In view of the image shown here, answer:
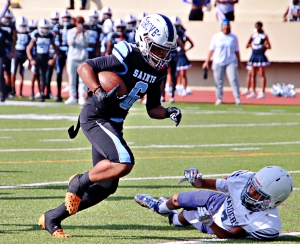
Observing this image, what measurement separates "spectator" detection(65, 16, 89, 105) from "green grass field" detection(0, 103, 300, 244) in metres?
0.85

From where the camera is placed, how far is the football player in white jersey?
6.04m

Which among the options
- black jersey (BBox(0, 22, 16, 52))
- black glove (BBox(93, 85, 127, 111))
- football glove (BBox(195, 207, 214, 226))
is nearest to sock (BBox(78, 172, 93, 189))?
black glove (BBox(93, 85, 127, 111))

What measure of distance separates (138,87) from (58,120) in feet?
33.4

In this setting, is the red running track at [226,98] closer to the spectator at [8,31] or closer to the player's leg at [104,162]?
the spectator at [8,31]

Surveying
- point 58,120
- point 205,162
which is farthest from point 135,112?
point 205,162

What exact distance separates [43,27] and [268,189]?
15486 mm

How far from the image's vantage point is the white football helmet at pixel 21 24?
21.6 meters

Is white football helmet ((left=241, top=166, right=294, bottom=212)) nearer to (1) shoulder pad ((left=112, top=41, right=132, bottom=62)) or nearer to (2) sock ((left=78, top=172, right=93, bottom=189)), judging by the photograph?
(2) sock ((left=78, top=172, right=93, bottom=189))

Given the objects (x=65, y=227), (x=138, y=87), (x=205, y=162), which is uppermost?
(x=138, y=87)

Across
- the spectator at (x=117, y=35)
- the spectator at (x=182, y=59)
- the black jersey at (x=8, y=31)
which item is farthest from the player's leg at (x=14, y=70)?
the spectator at (x=182, y=59)

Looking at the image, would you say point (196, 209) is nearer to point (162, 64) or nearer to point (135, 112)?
point (162, 64)

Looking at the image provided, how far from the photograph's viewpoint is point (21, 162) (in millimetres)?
10570

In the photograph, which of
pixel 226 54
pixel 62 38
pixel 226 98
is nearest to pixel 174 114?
pixel 226 54

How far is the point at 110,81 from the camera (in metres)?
6.23
